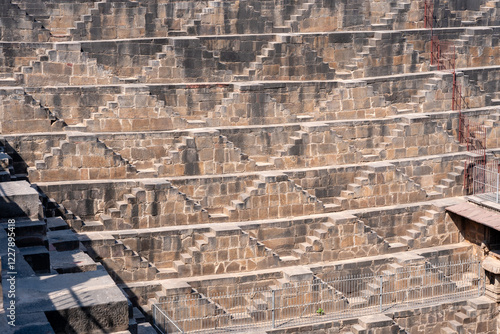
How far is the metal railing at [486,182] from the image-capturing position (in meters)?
24.4

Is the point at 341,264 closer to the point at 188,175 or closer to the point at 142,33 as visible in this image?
the point at 188,175

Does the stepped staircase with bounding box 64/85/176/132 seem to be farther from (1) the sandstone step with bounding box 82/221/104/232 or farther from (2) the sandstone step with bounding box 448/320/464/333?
(2) the sandstone step with bounding box 448/320/464/333

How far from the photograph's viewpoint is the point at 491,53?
95.4 ft

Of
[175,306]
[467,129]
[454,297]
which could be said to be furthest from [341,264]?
[467,129]

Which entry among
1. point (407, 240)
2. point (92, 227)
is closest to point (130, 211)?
point (92, 227)

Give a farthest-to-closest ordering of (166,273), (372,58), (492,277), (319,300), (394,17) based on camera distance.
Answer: (394,17) < (372,58) < (492,277) < (319,300) < (166,273)

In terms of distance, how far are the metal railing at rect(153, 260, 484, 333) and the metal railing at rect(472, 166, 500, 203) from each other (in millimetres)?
1907

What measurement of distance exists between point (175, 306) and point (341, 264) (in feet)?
15.1

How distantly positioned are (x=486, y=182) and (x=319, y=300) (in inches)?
261

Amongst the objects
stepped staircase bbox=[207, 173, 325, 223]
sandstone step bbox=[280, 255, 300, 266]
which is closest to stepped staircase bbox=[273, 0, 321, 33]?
stepped staircase bbox=[207, 173, 325, 223]

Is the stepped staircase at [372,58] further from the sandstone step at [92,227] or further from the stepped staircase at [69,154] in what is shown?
the sandstone step at [92,227]

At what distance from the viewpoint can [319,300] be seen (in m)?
21.5

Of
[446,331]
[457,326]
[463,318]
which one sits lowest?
[446,331]

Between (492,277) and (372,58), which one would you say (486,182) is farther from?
(372,58)
